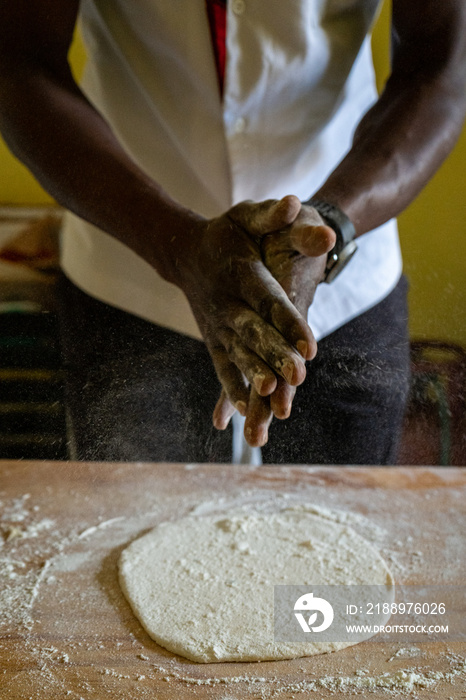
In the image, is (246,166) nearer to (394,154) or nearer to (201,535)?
(394,154)

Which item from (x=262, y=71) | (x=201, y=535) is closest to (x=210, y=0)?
(x=262, y=71)

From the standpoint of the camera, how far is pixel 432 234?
584 mm

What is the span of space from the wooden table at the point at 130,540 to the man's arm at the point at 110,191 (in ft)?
0.80

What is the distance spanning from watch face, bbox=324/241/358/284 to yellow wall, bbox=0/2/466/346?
0.05m

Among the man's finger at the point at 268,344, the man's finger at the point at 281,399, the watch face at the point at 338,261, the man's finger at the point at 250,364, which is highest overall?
the watch face at the point at 338,261

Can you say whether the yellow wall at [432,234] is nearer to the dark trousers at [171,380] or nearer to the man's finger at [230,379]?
the dark trousers at [171,380]

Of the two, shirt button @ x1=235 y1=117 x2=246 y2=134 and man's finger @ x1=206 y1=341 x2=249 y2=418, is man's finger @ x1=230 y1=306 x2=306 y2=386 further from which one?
shirt button @ x1=235 y1=117 x2=246 y2=134

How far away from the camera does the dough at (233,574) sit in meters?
0.60

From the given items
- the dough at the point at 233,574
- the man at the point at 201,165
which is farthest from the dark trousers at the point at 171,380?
the dough at the point at 233,574

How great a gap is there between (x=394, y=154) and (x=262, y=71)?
125 mm

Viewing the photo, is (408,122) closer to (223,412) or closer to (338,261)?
(338,261)

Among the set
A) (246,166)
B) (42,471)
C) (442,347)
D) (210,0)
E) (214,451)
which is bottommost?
(42,471)

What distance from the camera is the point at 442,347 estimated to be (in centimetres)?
58

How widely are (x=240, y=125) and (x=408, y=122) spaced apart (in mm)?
135
